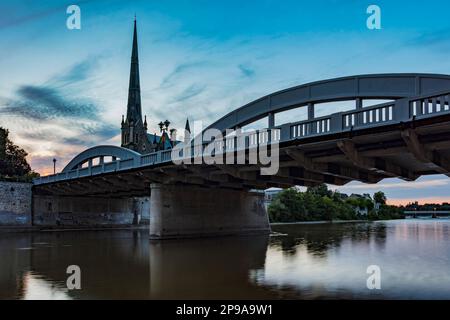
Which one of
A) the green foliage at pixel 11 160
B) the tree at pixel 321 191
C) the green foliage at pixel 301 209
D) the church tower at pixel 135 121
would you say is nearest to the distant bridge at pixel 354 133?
the green foliage at pixel 11 160

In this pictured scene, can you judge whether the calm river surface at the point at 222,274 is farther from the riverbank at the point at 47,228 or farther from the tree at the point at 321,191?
the tree at the point at 321,191

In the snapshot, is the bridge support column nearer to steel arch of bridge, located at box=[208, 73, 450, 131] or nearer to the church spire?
steel arch of bridge, located at box=[208, 73, 450, 131]

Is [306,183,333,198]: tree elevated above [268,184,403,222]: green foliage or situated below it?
above

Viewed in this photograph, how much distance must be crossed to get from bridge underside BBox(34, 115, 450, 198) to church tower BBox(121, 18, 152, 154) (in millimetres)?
84094

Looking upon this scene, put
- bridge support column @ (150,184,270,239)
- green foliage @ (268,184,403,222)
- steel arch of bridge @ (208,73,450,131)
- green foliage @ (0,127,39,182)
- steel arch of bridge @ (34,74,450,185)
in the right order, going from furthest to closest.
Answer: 1. green foliage @ (268,184,403,222)
2. green foliage @ (0,127,39,182)
3. bridge support column @ (150,184,270,239)
4. steel arch of bridge @ (208,73,450,131)
5. steel arch of bridge @ (34,74,450,185)

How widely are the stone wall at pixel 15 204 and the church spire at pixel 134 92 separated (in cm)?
6910

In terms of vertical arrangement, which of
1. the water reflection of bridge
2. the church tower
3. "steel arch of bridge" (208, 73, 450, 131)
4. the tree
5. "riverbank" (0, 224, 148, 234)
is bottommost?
"riverbank" (0, 224, 148, 234)

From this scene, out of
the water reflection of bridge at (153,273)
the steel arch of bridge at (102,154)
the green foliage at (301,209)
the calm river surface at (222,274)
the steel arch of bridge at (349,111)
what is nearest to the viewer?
the calm river surface at (222,274)

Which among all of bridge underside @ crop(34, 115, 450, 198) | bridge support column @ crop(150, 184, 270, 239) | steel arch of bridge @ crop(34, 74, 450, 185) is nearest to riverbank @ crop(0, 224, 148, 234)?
bridge underside @ crop(34, 115, 450, 198)

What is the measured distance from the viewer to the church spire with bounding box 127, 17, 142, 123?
13675cm

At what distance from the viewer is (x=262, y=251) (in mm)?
34406

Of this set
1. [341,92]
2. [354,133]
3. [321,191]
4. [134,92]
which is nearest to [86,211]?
[341,92]

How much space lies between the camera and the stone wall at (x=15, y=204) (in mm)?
65000
